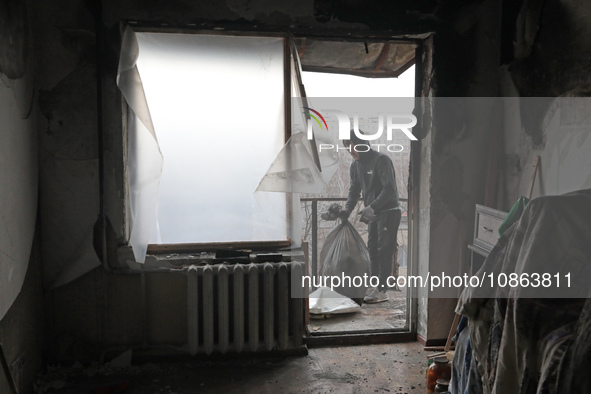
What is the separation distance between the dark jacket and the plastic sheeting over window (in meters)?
1.40

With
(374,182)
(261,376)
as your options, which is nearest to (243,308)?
(261,376)

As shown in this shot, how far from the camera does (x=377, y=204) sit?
13.8ft

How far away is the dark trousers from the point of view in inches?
168

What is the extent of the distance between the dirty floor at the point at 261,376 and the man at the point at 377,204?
1285mm

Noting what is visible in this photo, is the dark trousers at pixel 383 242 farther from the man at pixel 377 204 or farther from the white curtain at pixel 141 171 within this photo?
the white curtain at pixel 141 171

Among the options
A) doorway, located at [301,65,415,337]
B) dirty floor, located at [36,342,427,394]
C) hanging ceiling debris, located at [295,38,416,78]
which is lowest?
dirty floor, located at [36,342,427,394]

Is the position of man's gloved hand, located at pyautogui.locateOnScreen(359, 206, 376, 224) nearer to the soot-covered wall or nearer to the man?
the man

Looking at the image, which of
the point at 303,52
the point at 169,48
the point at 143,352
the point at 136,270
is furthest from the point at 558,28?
the point at 143,352

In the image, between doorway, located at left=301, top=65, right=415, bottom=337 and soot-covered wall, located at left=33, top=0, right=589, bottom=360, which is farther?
doorway, located at left=301, top=65, right=415, bottom=337

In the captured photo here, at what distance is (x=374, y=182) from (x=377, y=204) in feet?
0.72

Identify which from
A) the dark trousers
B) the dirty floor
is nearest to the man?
the dark trousers

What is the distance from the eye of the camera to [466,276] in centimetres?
307

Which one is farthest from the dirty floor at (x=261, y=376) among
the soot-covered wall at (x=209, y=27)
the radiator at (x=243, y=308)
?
the soot-covered wall at (x=209, y=27)

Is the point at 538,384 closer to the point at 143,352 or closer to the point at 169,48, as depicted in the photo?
the point at 143,352
